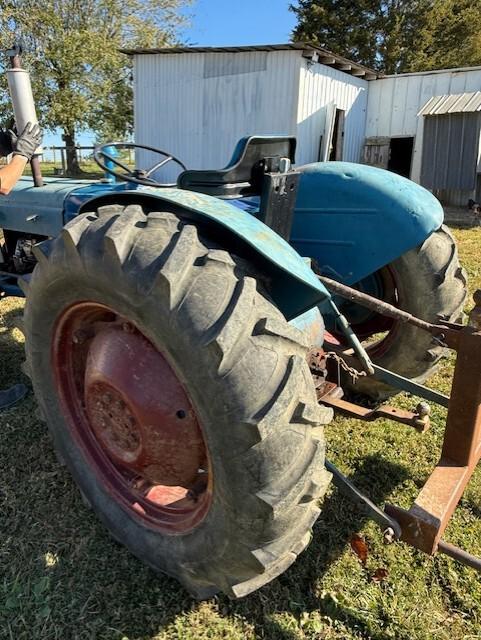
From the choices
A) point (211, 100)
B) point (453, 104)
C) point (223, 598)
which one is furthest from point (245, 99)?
point (223, 598)

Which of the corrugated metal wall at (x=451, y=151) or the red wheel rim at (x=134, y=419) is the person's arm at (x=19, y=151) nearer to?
the red wheel rim at (x=134, y=419)

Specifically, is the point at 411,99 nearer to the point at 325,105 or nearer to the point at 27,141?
the point at 325,105

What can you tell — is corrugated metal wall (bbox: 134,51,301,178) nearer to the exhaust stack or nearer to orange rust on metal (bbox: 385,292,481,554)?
the exhaust stack

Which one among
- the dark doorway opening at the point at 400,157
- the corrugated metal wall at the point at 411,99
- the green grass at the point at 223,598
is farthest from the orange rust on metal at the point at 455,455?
the dark doorway opening at the point at 400,157

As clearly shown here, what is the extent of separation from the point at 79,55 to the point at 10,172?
17994 millimetres

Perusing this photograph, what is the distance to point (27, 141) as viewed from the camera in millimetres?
2623

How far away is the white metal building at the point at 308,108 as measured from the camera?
452 inches

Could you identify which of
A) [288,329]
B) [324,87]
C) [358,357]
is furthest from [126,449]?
[324,87]

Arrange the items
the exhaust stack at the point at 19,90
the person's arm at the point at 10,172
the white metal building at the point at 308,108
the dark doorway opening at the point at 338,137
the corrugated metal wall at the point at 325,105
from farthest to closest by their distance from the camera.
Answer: the dark doorway opening at the point at 338,137
the corrugated metal wall at the point at 325,105
the white metal building at the point at 308,108
the person's arm at the point at 10,172
the exhaust stack at the point at 19,90

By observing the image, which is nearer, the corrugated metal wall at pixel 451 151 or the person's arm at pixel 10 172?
the person's arm at pixel 10 172

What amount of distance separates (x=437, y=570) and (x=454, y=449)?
471mm

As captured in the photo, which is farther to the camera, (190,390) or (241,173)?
(241,173)

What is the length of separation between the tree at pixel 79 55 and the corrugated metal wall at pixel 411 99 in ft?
31.7

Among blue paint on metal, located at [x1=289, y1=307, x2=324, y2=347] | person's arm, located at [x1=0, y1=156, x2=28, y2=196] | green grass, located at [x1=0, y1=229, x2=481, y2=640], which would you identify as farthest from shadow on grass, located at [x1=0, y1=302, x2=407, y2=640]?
person's arm, located at [x1=0, y1=156, x2=28, y2=196]
